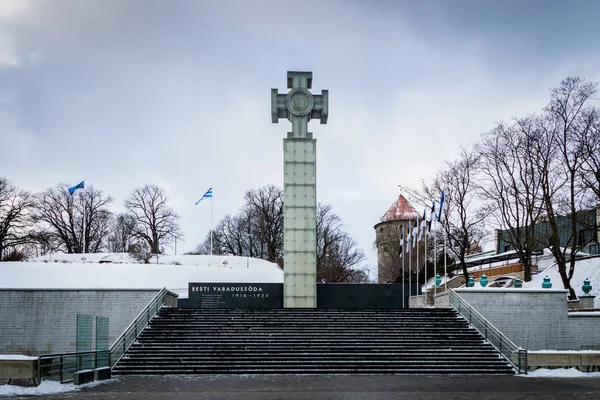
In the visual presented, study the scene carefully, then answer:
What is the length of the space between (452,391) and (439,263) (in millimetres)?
43823

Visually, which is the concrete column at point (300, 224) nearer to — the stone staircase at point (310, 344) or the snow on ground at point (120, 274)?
the stone staircase at point (310, 344)

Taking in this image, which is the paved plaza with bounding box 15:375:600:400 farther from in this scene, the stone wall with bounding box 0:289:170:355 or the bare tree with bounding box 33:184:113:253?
the bare tree with bounding box 33:184:113:253

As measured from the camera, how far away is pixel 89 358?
1814cm

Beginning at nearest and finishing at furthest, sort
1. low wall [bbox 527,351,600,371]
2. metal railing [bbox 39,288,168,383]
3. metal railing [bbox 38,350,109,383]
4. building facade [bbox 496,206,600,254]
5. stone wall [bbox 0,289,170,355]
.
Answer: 1. metal railing [bbox 38,350,109,383]
2. metal railing [bbox 39,288,168,383]
3. low wall [bbox 527,351,600,371]
4. stone wall [bbox 0,289,170,355]
5. building facade [bbox 496,206,600,254]

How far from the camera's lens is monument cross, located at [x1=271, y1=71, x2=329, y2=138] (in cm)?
3111

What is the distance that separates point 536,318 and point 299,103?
14490 millimetres

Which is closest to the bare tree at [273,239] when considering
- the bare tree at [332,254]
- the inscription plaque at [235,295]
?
the bare tree at [332,254]

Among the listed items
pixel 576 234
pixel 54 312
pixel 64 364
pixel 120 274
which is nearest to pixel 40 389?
A: pixel 64 364

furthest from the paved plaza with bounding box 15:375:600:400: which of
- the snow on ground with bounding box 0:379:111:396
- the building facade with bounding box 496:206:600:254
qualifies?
the building facade with bounding box 496:206:600:254

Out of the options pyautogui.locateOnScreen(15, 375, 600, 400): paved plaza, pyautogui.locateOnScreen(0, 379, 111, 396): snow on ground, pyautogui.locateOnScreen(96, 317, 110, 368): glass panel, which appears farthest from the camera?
pyautogui.locateOnScreen(96, 317, 110, 368): glass panel

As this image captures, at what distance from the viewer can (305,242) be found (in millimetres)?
30391

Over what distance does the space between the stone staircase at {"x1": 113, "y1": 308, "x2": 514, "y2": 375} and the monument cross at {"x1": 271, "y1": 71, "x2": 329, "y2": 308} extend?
13.1 feet

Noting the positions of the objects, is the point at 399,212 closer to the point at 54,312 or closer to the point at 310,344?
the point at 54,312

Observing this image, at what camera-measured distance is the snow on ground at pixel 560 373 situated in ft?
62.9
